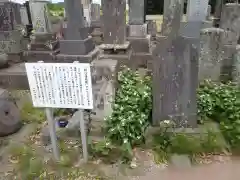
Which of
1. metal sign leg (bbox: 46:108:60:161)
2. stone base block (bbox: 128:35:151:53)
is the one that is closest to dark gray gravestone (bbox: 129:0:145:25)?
stone base block (bbox: 128:35:151:53)

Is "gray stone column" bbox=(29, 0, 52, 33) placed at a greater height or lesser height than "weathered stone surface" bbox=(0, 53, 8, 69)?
greater

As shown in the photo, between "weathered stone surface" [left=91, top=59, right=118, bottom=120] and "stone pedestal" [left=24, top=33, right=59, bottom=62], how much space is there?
1.63m

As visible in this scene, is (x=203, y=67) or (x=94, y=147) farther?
(x=203, y=67)

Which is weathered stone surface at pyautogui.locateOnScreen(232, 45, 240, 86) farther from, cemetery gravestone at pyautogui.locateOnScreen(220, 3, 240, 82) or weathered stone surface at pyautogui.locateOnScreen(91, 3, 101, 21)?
weathered stone surface at pyautogui.locateOnScreen(91, 3, 101, 21)

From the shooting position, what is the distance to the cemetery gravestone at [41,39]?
6.30 metres

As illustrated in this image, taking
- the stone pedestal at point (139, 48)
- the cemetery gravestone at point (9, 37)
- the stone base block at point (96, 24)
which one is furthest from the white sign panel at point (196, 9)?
the cemetery gravestone at point (9, 37)

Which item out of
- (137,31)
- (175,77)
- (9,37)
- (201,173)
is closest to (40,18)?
(9,37)

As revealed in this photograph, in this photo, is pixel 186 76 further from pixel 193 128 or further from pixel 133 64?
pixel 133 64

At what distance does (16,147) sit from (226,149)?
318cm

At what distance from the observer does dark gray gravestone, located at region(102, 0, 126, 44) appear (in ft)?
19.0

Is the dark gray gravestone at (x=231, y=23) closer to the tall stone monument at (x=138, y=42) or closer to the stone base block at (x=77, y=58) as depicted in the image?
the tall stone monument at (x=138, y=42)

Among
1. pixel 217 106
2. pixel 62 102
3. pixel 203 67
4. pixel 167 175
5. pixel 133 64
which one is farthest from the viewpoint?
pixel 133 64

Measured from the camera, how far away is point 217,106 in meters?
3.83

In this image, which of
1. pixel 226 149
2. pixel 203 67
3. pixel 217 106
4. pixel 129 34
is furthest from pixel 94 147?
pixel 129 34
